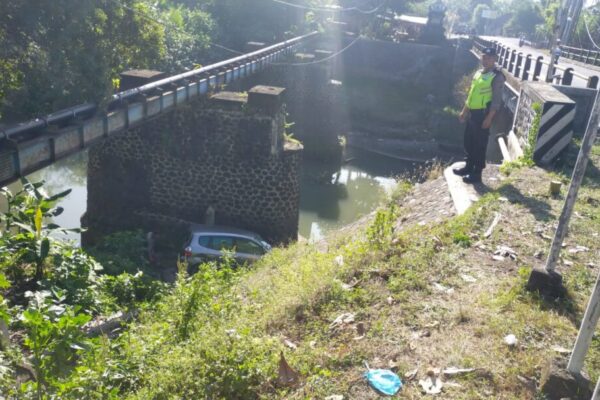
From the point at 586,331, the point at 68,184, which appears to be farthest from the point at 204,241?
the point at 68,184

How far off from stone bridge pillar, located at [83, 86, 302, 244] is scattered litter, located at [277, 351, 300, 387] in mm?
9833

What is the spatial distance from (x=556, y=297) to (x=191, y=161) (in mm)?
10893

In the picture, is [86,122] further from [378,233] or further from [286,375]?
[286,375]

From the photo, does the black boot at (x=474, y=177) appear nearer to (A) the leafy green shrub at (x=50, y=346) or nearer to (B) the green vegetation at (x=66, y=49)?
(A) the leafy green shrub at (x=50, y=346)

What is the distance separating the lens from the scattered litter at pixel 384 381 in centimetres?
362

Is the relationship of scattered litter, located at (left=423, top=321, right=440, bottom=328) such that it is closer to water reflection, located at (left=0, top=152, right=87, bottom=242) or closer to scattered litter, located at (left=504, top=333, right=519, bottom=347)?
scattered litter, located at (left=504, top=333, right=519, bottom=347)

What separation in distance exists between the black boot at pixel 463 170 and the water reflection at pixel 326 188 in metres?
7.54

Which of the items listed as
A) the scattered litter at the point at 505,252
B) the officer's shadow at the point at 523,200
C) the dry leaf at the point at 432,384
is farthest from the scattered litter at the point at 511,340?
the officer's shadow at the point at 523,200

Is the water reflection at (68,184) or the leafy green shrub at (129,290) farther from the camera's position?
the water reflection at (68,184)

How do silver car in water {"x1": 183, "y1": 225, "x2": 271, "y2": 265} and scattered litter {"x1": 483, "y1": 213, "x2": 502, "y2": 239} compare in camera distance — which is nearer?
scattered litter {"x1": 483, "y1": 213, "x2": 502, "y2": 239}

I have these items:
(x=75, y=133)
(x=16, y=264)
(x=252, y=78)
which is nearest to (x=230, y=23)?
(x=252, y=78)

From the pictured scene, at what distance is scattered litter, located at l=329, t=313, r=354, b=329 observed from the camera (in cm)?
454

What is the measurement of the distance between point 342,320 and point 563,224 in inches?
79.3

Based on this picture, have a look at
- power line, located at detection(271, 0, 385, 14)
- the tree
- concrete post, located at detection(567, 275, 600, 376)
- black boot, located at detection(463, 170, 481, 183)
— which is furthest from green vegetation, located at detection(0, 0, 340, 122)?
the tree
